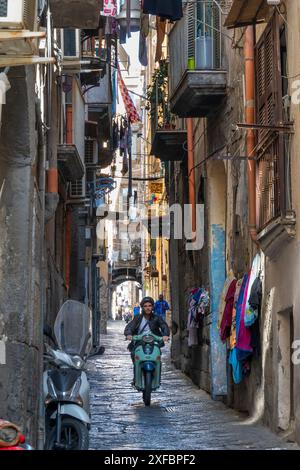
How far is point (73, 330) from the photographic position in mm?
10172

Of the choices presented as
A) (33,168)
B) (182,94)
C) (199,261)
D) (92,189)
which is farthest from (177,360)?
(33,168)

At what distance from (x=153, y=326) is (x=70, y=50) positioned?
4.93 meters

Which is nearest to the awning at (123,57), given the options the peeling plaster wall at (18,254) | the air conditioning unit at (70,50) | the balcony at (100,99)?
the balcony at (100,99)

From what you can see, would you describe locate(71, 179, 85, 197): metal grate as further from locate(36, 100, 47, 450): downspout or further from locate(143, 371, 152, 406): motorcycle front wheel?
locate(36, 100, 47, 450): downspout

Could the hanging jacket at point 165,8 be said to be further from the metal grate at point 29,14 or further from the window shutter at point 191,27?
the metal grate at point 29,14

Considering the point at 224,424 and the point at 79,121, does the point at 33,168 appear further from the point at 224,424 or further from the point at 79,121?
the point at 79,121

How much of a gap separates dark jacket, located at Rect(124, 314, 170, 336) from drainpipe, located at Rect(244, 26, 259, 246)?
11.4 ft

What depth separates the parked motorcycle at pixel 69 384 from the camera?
9.09 metres

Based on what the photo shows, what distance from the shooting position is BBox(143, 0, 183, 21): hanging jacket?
15.2 metres

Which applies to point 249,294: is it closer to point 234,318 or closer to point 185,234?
point 234,318

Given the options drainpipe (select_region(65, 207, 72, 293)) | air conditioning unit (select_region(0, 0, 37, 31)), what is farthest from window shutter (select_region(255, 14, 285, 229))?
drainpipe (select_region(65, 207, 72, 293))

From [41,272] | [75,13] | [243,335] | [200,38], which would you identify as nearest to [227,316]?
[243,335]

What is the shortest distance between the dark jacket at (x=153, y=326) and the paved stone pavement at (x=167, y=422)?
1040 millimetres

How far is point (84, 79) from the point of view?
21.4 meters
